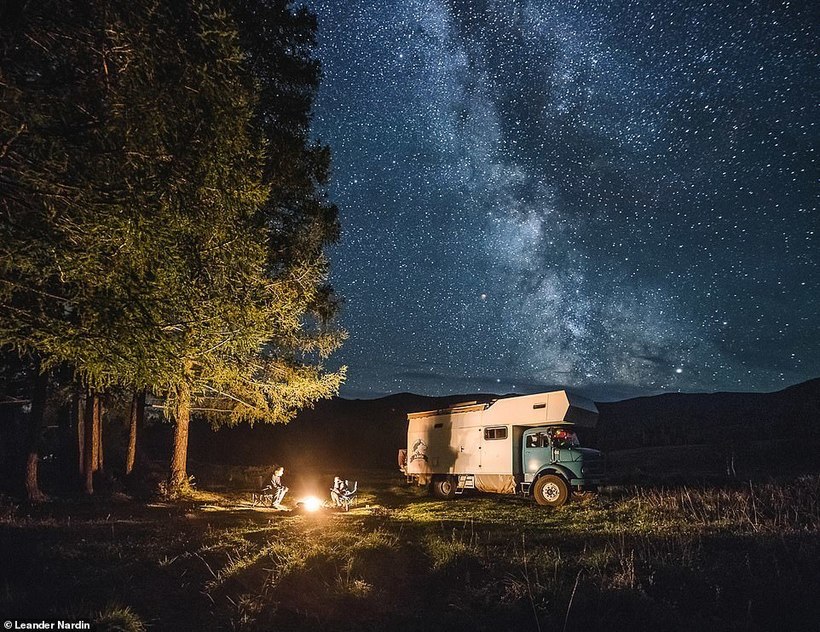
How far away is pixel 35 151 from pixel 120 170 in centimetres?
103

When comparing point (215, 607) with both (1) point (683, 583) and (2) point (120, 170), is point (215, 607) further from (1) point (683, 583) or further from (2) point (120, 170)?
(1) point (683, 583)

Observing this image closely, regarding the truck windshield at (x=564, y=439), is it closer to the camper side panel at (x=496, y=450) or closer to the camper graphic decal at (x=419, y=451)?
the camper side panel at (x=496, y=450)

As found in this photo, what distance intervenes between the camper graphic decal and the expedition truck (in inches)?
1.6

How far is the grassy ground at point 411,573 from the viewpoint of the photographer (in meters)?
5.88

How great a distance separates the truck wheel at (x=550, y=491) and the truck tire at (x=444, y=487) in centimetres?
409

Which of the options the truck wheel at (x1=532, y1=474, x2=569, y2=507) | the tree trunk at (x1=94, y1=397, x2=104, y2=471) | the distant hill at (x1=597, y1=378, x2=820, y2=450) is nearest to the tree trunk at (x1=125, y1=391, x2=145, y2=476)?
the tree trunk at (x1=94, y1=397, x2=104, y2=471)

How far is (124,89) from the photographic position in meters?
7.02

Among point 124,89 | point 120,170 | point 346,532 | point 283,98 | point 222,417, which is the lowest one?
point 346,532

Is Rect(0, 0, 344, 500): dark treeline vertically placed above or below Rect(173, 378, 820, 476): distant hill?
above

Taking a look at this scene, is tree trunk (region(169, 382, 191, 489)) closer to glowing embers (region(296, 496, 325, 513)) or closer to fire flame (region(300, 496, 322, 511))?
glowing embers (region(296, 496, 325, 513))

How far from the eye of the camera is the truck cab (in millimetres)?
16531

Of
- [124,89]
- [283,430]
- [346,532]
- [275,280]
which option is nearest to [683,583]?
[346,532]

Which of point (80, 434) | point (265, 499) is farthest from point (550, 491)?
point (80, 434)

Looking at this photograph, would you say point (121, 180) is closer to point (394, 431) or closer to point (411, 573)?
point (411, 573)
